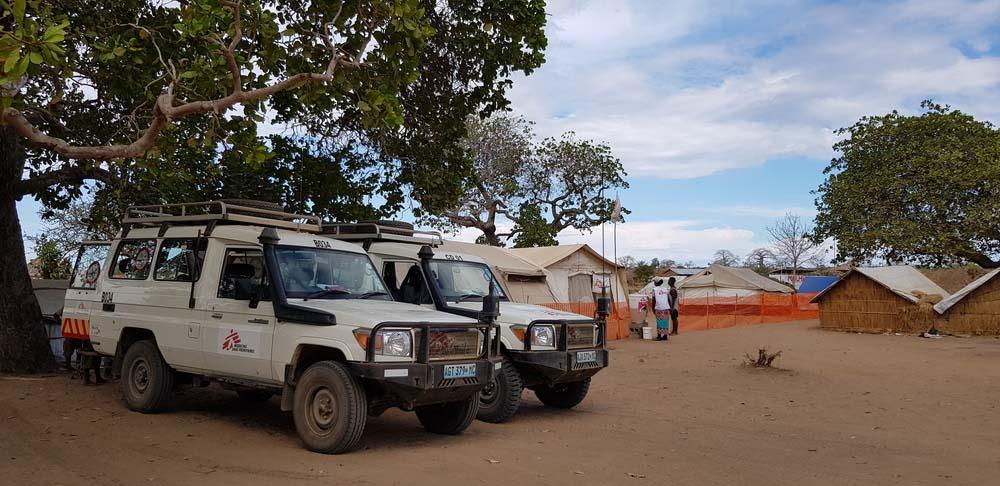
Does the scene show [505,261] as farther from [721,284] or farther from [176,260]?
[721,284]

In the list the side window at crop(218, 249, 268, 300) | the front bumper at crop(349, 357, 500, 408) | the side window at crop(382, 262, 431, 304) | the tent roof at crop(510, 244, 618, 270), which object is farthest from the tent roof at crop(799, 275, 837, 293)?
the side window at crop(218, 249, 268, 300)

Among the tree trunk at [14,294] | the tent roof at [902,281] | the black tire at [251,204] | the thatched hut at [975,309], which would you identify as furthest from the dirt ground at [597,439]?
the tent roof at [902,281]

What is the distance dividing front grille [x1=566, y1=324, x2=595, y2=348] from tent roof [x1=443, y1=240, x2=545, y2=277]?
39.0 ft

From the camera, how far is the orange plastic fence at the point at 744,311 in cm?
2762

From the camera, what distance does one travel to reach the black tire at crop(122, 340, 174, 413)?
924 centimetres

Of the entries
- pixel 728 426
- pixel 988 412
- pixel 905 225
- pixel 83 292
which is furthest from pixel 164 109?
pixel 905 225

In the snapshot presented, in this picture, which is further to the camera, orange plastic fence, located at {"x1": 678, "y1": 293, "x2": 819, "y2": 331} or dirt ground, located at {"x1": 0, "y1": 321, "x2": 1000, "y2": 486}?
orange plastic fence, located at {"x1": 678, "y1": 293, "x2": 819, "y2": 331}

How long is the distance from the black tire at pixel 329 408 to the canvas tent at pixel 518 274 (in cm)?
1458

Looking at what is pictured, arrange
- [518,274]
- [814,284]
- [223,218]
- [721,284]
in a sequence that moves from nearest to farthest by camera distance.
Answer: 1. [223,218]
2. [518,274]
3. [721,284]
4. [814,284]

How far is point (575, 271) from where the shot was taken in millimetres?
26391

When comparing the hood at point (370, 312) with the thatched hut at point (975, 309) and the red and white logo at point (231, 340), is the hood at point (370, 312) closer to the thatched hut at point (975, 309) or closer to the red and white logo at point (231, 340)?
the red and white logo at point (231, 340)

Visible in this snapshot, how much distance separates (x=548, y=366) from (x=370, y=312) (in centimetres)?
278

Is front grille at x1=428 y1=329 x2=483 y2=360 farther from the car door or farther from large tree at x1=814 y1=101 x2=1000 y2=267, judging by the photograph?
large tree at x1=814 y1=101 x2=1000 y2=267

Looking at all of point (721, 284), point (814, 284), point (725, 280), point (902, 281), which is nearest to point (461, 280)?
point (902, 281)
